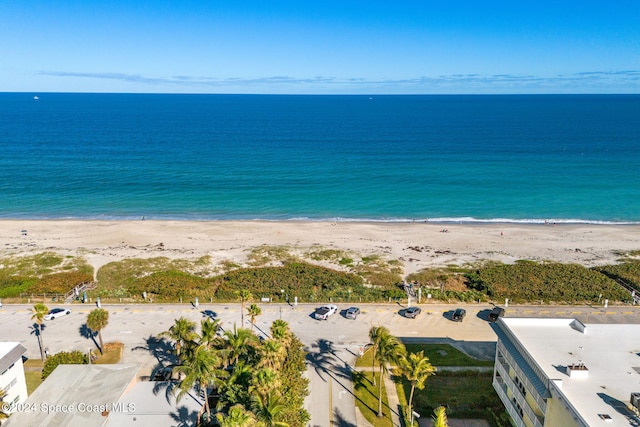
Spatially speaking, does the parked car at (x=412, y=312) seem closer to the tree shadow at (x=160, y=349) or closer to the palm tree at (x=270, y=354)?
the palm tree at (x=270, y=354)

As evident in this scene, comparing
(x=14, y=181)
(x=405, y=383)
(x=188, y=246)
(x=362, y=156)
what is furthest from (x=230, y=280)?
(x=362, y=156)

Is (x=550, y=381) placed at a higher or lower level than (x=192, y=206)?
higher

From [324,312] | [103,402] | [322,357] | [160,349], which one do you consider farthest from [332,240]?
[103,402]

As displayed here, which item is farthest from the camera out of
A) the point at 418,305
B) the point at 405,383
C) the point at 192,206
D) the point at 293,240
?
the point at 192,206

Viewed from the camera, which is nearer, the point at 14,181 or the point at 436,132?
the point at 14,181

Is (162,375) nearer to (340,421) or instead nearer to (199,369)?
(199,369)

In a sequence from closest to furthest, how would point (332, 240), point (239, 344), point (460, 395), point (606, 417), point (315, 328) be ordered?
point (606, 417) < point (239, 344) < point (460, 395) < point (315, 328) < point (332, 240)

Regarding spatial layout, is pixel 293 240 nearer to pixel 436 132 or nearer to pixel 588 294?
pixel 588 294
